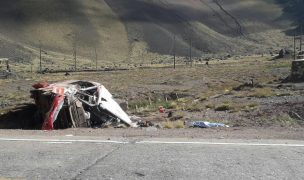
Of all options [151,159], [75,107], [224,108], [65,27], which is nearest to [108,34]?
[65,27]

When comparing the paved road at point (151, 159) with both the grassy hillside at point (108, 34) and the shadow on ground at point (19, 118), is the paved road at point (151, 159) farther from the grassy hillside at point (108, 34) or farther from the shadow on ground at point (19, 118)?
the grassy hillside at point (108, 34)

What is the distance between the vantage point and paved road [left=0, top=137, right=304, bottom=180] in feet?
25.7

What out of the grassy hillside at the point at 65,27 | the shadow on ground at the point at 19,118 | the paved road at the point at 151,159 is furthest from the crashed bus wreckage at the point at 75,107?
the grassy hillside at the point at 65,27

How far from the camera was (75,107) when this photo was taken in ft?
62.1

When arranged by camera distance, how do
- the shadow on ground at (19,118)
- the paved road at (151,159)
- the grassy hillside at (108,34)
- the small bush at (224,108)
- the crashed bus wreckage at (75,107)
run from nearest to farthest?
the paved road at (151,159) → the crashed bus wreckage at (75,107) → the shadow on ground at (19,118) → the small bush at (224,108) → the grassy hillside at (108,34)

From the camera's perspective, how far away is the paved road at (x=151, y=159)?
782 cm

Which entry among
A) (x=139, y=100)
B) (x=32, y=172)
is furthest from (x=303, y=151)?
(x=139, y=100)

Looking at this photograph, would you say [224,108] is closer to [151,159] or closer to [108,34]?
[151,159]

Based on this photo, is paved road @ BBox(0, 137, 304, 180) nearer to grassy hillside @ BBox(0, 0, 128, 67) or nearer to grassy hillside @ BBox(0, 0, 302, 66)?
grassy hillside @ BBox(0, 0, 302, 66)

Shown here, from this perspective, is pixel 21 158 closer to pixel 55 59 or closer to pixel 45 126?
pixel 45 126

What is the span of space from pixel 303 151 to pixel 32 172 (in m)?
4.62

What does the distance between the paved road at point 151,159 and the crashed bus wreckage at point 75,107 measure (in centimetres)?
734

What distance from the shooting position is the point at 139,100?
122ft

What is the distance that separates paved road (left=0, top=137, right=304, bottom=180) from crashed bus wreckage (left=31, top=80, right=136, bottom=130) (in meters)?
7.34
